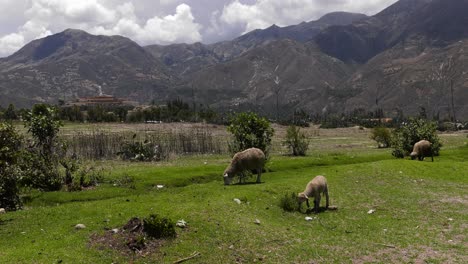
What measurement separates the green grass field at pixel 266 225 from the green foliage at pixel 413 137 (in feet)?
58.1

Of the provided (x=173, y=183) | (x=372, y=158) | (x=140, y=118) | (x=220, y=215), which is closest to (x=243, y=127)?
(x=173, y=183)

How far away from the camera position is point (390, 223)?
811 inches

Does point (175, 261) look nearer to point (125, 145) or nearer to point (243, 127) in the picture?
point (243, 127)

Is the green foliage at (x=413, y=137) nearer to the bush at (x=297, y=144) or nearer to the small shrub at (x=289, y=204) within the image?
the bush at (x=297, y=144)

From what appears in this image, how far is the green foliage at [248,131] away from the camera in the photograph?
4044cm

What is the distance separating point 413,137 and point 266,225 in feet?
114

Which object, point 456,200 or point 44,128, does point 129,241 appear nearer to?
point 456,200

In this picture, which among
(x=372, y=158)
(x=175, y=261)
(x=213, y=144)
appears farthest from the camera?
(x=213, y=144)

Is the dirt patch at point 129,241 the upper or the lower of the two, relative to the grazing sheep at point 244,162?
lower

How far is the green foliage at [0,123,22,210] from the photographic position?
23.0 metres

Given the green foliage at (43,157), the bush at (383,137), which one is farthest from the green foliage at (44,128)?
the bush at (383,137)

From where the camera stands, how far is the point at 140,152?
54938 millimetres

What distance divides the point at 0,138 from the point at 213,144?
1759 inches

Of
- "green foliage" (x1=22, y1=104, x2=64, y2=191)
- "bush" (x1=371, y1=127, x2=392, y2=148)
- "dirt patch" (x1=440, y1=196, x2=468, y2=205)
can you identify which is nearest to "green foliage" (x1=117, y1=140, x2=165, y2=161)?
"green foliage" (x1=22, y1=104, x2=64, y2=191)
